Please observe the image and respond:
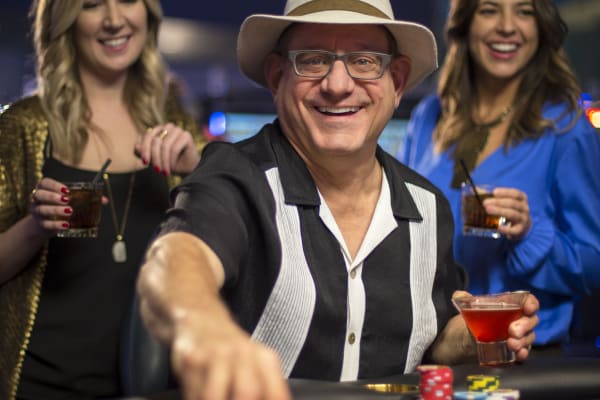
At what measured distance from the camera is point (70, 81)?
8.71 ft

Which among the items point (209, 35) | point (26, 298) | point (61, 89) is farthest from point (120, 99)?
point (209, 35)

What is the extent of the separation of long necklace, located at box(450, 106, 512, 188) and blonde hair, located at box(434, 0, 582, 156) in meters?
0.02

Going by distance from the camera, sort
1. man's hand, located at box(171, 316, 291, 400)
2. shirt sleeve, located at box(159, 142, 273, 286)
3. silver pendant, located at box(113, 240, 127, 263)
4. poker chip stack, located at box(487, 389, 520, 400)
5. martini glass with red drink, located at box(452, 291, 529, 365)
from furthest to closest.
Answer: silver pendant, located at box(113, 240, 127, 263), martini glass with red drink, located at box(452, 291, 529, 365), shirt sleeve, located at box(159, 142, 273, 286), poker chip stack, located at box(487, 389, 520, 400), man's hand, located at box(171, 316, 291, 400)

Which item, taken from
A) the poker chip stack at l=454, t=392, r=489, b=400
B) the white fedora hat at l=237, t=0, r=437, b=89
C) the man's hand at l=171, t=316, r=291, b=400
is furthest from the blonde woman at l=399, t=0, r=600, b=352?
the man's hand at l=171, t=316, r=291, b=400

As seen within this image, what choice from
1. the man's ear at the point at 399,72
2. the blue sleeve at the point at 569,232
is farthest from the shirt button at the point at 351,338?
the blue sleeve at the point at 569,232

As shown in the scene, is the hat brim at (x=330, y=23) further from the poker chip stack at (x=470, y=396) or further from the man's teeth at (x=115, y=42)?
the poker chip stack at (x=470, y=396)

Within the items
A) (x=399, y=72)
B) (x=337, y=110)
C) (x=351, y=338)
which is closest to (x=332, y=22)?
(x=337, y=110)

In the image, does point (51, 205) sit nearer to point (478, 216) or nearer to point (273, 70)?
point (273, 70)

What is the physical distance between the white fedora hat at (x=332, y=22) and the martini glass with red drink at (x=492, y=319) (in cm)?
61

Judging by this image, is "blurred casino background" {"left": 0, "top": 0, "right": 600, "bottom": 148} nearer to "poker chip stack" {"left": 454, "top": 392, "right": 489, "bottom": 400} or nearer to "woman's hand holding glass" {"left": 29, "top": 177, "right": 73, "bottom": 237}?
"woman's hand holding glass" {"left": 29, "top": 177, "right": 73, "bottom": 237}

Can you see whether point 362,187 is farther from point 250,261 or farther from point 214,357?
point 214,357

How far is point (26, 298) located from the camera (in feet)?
8.13

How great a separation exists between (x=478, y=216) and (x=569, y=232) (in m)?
0.32

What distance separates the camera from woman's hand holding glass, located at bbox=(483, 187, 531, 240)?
8.54 feet
